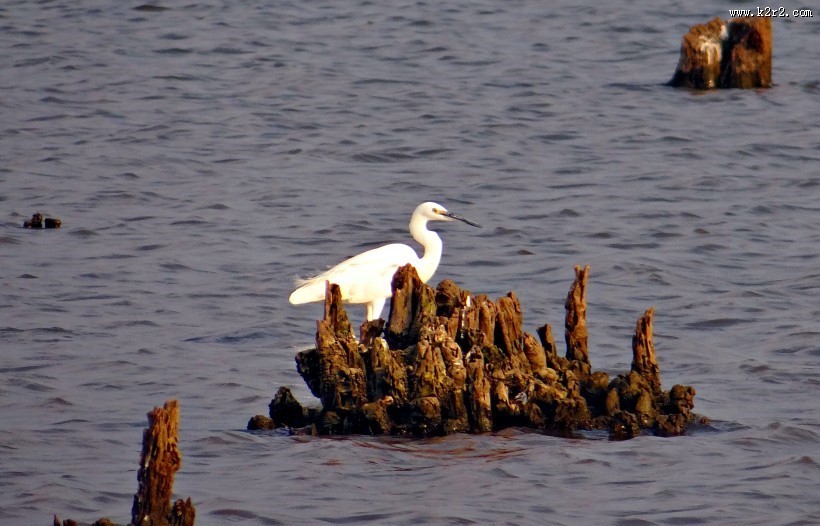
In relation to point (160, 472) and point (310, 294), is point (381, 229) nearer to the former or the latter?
point (310, 294)

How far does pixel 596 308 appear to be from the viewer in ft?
39.8

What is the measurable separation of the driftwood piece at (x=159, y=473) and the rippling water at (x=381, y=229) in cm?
148

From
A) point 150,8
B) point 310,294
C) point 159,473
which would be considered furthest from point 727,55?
point 159,473

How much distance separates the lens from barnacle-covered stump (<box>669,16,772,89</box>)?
720 inches

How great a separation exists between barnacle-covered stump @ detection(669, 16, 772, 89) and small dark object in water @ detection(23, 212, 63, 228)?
8.47 metres

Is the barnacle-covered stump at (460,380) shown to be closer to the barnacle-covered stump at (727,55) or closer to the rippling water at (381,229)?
the rippling water at (381,229)

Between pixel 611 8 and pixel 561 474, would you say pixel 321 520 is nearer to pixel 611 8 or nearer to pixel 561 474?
pixel 561 474

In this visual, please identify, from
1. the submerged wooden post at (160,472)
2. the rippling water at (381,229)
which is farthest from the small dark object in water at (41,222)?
the submerged wooden post at (160,472)

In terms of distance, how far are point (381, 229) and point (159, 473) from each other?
945cm

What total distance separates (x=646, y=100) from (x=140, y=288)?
9.45m

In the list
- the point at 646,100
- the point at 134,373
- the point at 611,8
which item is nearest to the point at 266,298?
the point at 134,373

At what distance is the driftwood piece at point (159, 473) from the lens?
17.8ft

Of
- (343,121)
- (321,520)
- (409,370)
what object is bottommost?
(321,520)

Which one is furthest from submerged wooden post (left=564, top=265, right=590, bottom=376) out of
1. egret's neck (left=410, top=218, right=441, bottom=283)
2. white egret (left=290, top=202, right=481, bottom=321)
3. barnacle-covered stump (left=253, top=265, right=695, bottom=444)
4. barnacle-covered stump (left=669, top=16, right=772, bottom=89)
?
barnacle-covered stump (left=669, top=16, right=772, bottom=89)
